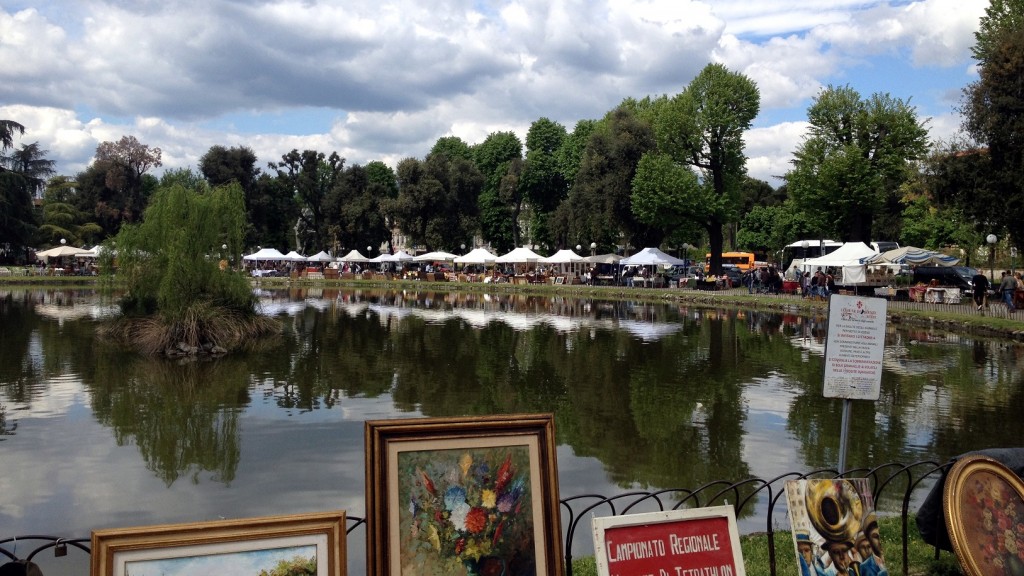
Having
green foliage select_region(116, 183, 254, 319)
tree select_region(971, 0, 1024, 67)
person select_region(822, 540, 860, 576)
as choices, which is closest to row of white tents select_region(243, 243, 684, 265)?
tree select_region(971, 0, 1024, 67)

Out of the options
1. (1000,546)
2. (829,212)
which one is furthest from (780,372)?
(829,212)

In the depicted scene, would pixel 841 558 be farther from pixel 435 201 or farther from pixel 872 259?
pixel 435 201

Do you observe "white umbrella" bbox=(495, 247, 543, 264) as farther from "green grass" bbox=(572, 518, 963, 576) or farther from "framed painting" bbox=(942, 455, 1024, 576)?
"framed painting" bbox=(942, 455, 1024, 576)

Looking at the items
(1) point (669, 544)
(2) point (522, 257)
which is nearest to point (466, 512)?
(1) point (669, 544)

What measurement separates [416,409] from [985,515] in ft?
27.4

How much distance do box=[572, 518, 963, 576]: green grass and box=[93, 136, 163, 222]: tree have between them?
6626 centimetres

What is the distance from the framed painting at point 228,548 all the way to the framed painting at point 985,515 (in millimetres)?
3056

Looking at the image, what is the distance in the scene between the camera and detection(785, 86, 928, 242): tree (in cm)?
3822

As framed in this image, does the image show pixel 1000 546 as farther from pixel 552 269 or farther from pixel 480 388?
pixel 552 269

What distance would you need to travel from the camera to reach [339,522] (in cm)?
304

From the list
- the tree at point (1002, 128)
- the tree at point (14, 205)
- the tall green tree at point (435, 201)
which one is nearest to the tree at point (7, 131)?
the tree at point (14, 205)

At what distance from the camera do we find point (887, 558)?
16.4 ft

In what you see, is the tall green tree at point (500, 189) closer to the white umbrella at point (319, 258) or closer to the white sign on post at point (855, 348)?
the white umbrella at point (319, 258)

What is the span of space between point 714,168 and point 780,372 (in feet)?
101
